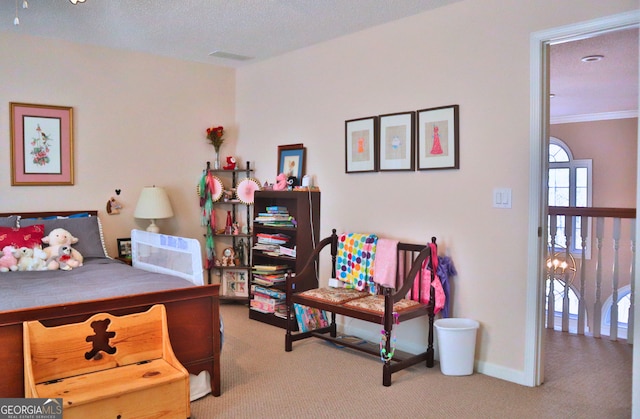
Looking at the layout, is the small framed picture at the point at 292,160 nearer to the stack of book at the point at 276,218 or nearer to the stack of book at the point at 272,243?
the stack of book at the point at 276,218

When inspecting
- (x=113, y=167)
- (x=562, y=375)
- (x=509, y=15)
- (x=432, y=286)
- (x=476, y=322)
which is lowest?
(x=562, y=375)

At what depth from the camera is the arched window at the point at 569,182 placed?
8.08 m

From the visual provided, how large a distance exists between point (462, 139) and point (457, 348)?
4.35 ft

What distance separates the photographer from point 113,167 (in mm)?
4789

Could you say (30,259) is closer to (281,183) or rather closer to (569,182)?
(281,183)

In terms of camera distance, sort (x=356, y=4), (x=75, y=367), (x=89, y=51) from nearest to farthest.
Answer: (x=75, y=367), (x=356, y=4), (x=89, y=51)

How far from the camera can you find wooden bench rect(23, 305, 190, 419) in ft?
7.54

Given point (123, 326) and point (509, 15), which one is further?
point (509, 15)

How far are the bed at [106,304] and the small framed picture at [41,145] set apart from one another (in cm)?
116

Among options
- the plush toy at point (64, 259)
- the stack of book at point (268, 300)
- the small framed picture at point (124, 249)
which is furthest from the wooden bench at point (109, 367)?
the small framed picture at point (124, 249)

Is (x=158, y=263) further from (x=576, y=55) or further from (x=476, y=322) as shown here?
(x=576, y=55)

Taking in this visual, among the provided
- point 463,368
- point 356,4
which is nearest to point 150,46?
point 356,4

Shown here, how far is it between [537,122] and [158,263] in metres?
2.63

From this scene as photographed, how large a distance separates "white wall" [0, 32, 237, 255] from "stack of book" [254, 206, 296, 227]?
0.98 meters
